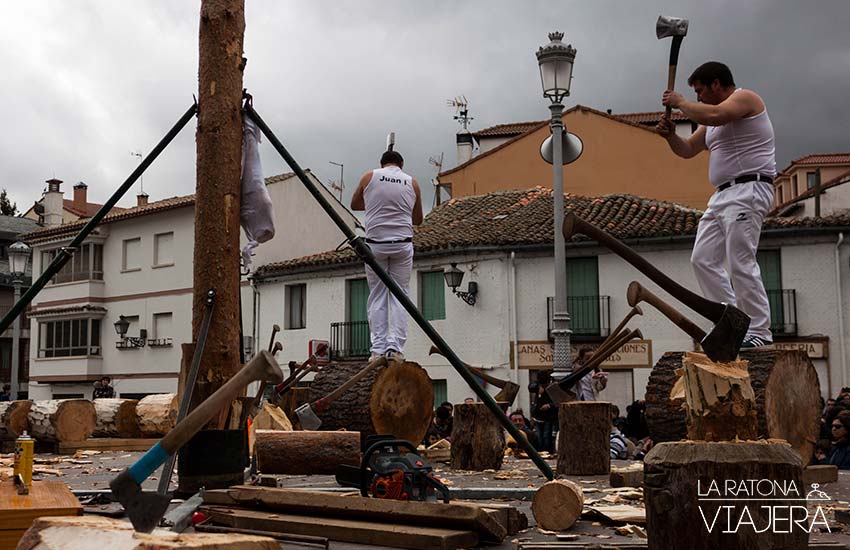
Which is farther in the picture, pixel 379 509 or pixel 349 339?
pixel 349 339

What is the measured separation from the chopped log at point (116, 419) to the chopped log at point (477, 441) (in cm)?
972

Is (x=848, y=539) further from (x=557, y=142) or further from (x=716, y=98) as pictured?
(x=557, y=142)

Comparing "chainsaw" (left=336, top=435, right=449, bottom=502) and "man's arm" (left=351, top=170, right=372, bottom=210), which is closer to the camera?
"chainsaw" (left=336, top=435, right=449, bottom=502)

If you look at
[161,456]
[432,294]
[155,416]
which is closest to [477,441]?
[161,456]

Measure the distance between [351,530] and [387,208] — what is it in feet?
17.2

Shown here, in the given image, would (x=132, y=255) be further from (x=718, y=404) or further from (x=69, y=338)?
(x=718, y=404)

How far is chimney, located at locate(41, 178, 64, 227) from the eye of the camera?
5994 centimetres

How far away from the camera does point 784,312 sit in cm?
3031

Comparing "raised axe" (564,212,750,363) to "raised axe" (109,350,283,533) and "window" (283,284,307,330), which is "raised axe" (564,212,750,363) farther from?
"window" (283,284,307,330)

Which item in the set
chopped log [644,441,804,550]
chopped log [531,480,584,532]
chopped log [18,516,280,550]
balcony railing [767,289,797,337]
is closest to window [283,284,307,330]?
balcony railing [767,289,797,337]

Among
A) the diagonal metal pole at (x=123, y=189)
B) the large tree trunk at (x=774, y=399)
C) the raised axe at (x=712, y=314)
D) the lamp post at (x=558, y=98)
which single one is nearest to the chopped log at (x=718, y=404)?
the raised axe at (x=712, y=314)

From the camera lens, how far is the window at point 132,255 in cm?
4722

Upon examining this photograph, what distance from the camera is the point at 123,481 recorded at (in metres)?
3.26

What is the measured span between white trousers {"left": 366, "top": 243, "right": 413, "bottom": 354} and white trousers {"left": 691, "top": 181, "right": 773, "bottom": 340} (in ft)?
10.6
